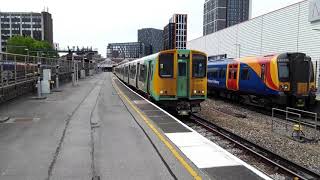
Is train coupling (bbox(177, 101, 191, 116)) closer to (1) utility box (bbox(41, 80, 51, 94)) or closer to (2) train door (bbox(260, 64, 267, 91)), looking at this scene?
(2) train door (bbox(260, 64, 267, 91))

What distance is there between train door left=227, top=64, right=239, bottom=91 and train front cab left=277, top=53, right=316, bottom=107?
4.83m

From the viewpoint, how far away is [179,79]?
15.9 meters

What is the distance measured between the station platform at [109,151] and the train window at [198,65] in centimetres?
361

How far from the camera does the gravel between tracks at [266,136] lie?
9.99 meters

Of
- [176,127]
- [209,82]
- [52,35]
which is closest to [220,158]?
[176,127]

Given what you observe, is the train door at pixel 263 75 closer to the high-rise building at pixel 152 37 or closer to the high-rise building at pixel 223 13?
the high-rise building at pixel 223 13

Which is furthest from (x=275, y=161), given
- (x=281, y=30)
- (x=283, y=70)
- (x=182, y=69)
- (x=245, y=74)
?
(x=281, y=30)

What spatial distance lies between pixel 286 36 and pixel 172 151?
88.7ft

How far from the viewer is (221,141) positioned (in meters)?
11.9

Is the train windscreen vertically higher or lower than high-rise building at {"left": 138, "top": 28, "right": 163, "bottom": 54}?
lower

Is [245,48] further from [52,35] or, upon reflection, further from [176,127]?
[52,35]

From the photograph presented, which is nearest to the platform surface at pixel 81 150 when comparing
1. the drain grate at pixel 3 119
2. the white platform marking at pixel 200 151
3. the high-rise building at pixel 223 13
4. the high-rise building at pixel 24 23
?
the drain grate at pixel 3 119

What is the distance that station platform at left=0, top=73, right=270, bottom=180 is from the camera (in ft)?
21.7

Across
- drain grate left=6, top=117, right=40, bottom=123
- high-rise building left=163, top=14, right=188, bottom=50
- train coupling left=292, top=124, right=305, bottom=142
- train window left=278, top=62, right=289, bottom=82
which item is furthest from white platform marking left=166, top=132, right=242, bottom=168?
high-rise building left=163, top=14, right=188, bottom=50
